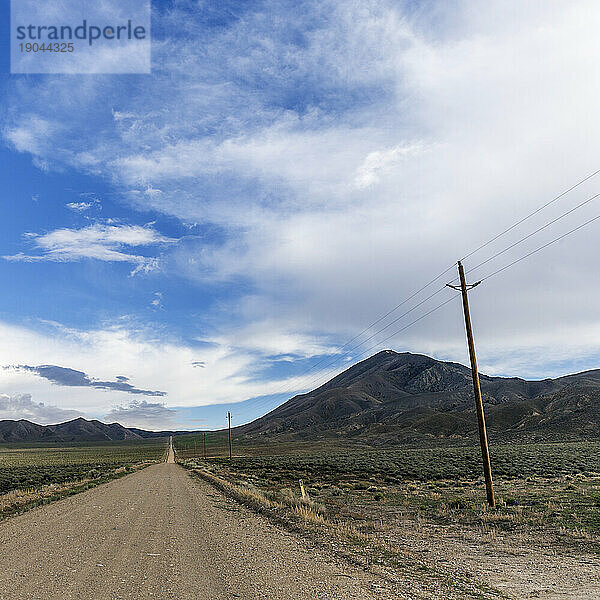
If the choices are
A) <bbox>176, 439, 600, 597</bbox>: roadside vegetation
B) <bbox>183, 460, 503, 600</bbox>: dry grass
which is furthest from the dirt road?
<bbox>176, 439, 600, 597</bbox>: roadside vegetation

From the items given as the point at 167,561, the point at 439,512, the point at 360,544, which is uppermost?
the point at 167,561

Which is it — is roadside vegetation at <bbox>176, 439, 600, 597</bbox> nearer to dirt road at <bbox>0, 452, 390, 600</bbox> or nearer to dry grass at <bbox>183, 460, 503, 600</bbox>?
dry grass at <bbox>183, 460, 503, 600</bbox>

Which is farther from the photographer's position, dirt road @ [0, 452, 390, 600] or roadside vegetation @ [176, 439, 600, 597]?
roadside vegetation @ [176, 439, 600, 597]

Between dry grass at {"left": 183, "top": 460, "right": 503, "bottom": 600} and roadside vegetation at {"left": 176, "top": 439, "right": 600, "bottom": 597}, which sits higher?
dry grass at {"left": 183, "top": 460, "right": 503, "bottom": 600}

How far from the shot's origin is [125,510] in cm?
1970

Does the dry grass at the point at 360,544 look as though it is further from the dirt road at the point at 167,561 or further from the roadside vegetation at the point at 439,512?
the dirt road at the point at 167,561

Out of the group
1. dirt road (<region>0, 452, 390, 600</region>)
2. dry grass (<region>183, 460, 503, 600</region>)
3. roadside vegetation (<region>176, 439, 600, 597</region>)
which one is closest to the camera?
dirt road (<region>0, 452, 390, 600</region>)

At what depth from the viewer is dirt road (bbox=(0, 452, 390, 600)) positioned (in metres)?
8.41

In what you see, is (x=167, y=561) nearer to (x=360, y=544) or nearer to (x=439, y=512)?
(x=360, y=544)

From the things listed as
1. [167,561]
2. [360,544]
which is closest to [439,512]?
[360,544]

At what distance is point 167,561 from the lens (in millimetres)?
10586

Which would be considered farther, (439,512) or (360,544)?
(439,512)

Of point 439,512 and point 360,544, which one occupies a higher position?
point 360,544

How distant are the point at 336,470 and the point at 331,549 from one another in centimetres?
3071
